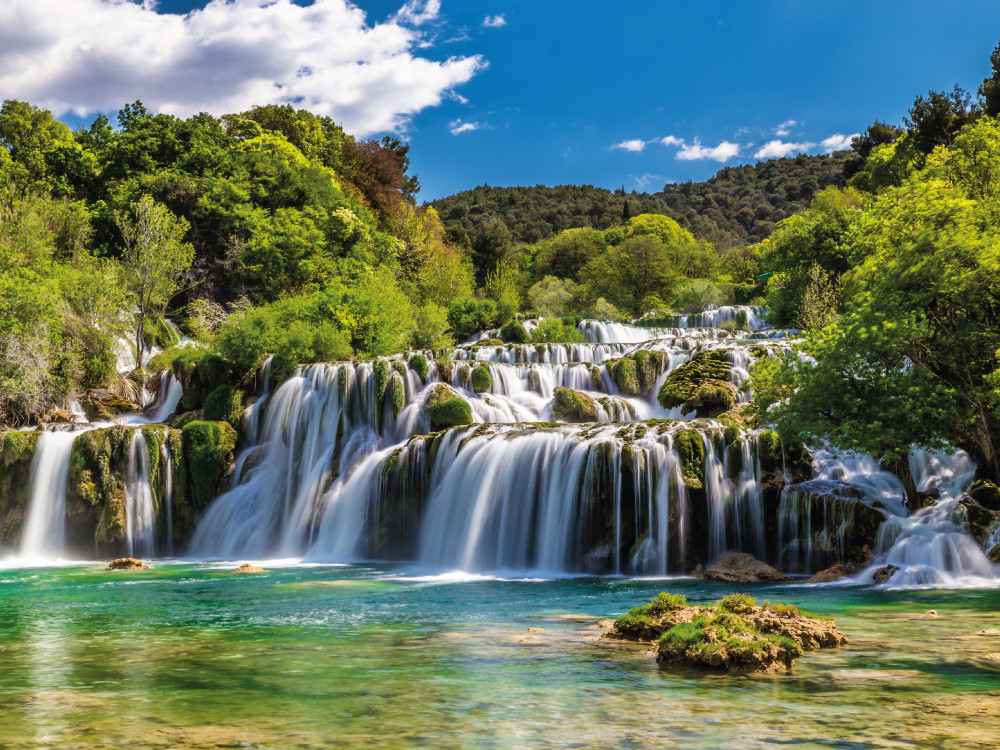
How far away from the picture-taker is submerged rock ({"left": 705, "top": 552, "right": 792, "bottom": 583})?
1806cm

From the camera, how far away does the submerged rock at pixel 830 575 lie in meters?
17.7

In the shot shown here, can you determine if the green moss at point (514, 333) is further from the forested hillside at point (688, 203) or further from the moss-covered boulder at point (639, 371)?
the forested hillside at point (688, 203)

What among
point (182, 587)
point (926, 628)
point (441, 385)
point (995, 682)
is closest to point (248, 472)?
point (441, 385)

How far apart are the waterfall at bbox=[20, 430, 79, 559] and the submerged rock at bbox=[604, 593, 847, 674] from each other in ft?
74.7

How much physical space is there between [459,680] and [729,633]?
10.8 ft

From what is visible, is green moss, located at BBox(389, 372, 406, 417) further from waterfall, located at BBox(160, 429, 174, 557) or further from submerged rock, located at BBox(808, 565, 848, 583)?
submerged rock, located at BBox(808, 565, 848, 583)

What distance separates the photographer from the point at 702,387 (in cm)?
2692

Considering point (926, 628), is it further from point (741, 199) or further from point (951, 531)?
point (741, 199)

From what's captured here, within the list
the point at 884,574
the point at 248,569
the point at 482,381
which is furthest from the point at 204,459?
the point at 884,574

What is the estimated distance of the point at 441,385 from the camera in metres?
29.8

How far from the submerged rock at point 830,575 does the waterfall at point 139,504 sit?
2131 centimetres

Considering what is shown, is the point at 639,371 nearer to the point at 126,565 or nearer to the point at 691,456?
the point at 691,456

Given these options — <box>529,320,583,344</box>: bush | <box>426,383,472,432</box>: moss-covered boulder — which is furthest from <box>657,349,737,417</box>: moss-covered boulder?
<box>529,320,583,344</box>: bush

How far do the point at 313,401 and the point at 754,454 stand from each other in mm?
16703
